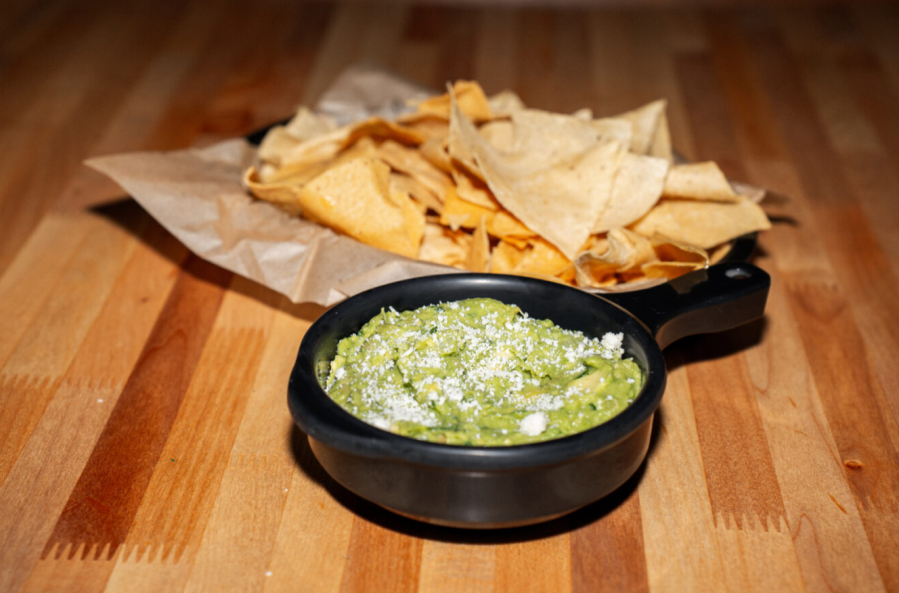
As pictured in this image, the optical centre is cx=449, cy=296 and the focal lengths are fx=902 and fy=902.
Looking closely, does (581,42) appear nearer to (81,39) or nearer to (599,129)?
(599,129)

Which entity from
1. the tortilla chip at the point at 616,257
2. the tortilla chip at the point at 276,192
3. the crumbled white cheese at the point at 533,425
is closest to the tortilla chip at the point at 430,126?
the tortilla chip at the point at 276,192

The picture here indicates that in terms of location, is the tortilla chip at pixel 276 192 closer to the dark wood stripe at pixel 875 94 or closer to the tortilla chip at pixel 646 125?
the tortilla chip at pixel 646 125

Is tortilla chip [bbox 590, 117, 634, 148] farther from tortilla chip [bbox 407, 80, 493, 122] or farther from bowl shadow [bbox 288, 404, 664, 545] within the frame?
→ bowl shadow [bbox 288, 404, 664, 545]

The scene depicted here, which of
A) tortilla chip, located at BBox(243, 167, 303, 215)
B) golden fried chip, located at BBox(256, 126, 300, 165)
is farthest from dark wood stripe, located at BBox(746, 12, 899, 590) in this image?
golden fried chip, located at BBox(256, 126, 300, 165)

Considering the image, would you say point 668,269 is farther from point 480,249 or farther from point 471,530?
point 471,530

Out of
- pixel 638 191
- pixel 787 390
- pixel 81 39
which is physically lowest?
pixel 81 39

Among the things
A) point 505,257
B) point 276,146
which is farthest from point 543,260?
point 276,146

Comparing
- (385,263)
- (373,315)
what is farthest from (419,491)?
(385,263)
